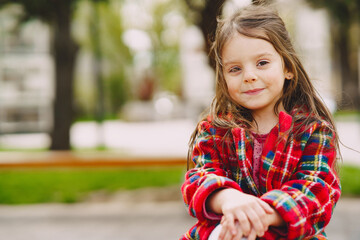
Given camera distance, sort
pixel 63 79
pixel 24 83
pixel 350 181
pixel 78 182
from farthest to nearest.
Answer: pixel 24 83 → pixel 63 79 → pixel 78 182 → pixel 350 181

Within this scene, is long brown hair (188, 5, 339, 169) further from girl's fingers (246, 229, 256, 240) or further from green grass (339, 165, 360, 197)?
green grass (339, 165, 360, 197)

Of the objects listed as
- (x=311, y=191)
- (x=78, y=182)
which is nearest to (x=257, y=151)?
(x=311, y=191)

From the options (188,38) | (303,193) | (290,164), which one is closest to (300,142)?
(290,164)

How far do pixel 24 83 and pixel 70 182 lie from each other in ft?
50.3

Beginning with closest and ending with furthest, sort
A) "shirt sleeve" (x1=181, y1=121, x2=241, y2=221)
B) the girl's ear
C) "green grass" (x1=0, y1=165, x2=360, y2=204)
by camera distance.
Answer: "shirt sleeve" (x1=181, y1=121, x2=241, y2=221), the girl's ear, "green grass" (x1=0, y1=165, x2=360, y2=204)

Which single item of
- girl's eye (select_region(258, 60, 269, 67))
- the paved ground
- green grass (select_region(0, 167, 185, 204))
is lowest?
green grass (select_region(0, 167, 185, 204))

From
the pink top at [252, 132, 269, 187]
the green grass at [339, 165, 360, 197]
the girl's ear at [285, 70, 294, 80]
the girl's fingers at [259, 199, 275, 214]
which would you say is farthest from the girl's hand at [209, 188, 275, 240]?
the green grass at [339, 165, 360, 197]

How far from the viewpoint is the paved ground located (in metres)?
3.95

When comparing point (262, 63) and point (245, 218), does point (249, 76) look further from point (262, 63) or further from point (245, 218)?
point (245, 218)

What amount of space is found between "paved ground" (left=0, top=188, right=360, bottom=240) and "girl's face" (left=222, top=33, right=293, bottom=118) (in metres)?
2.47

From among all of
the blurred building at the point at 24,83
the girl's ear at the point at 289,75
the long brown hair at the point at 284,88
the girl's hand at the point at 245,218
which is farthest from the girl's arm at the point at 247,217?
the blurred building at the point at 24,83

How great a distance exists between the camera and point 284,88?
1751 millimetres

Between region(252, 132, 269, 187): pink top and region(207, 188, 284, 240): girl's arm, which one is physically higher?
region(252, 132, 269, 187): pink top

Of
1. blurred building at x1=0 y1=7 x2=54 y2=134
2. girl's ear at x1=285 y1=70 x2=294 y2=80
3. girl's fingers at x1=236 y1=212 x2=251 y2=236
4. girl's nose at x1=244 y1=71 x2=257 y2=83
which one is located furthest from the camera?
blurred building at x1=0 y1=7 x2=54 y2=134
